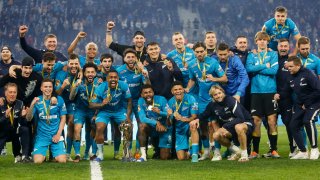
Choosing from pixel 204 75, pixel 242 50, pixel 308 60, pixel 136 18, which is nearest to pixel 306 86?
pixel 308 60

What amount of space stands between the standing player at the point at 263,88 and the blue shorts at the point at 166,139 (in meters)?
1.17

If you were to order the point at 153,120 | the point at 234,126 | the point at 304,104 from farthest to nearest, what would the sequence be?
the point at 153,120, the point at 304,104, the point at 234,126

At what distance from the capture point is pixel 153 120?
9.07m

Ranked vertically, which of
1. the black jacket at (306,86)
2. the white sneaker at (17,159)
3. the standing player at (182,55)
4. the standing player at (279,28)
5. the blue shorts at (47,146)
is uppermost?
the standing player at (279,28)

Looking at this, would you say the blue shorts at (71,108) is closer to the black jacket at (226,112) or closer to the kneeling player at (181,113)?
the kneeling player at (181,113)

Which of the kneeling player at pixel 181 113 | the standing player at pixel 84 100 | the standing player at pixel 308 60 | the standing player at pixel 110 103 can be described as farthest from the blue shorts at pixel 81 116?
the standing player at pixel 308 60

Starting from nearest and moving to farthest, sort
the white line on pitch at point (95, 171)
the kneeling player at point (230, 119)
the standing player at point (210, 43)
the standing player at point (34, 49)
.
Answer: the white line on pitch at point (95, 171) < the kneeling player at point (230, 119) < the standing player at point (34, 49) < the standing player at point (210, 43)

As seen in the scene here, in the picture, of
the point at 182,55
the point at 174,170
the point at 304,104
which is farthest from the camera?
the point at 182,55

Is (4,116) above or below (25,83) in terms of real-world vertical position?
below

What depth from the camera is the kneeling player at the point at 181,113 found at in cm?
895

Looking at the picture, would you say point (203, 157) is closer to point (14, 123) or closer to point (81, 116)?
point (81, 116)

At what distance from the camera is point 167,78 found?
9.41 m

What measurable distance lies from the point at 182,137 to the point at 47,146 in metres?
1.88

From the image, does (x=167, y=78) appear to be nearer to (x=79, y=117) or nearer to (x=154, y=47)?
(x=154, y=47)
